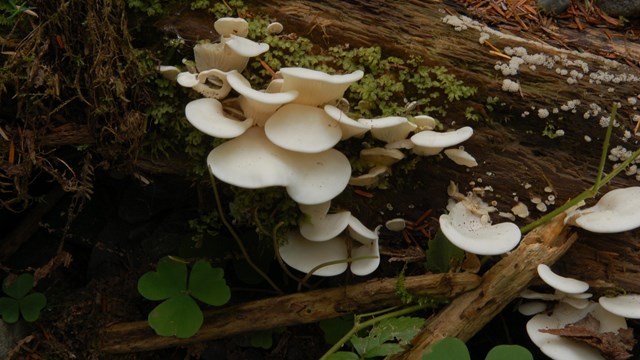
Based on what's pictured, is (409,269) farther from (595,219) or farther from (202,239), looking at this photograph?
(202,239)

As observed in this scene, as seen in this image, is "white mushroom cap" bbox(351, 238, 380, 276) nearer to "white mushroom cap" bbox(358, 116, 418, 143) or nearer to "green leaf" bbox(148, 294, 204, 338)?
"white mushroom cap" bbox(358, 116, 418, 143)

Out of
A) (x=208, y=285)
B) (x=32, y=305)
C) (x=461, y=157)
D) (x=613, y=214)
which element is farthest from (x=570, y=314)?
(x=32, y=305)

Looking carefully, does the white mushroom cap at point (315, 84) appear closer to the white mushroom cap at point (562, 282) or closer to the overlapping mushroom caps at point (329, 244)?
the overlapping mushroom caps at point (329, 244)

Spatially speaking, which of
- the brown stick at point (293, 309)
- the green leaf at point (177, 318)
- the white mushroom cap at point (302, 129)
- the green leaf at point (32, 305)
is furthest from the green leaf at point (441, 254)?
the green leaf at point (32, 305)

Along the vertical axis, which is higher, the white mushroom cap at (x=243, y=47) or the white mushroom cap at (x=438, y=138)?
the white mushroom cap at (x=243, y=47)

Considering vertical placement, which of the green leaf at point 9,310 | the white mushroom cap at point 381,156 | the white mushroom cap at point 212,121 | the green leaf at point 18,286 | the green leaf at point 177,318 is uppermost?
the white mushroom cap at point 212,121
